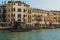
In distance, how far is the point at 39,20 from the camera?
39562 mm

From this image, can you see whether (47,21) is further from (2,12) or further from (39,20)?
(2,12)

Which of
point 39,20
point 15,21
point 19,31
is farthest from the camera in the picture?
point 39,20

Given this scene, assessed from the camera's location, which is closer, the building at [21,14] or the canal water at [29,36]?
the canal water at [29,36]

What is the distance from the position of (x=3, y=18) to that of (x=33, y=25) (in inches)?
189

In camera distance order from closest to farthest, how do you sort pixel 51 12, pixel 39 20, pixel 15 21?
pixel 15 21 → pixel 39 20 → pixel 51 12

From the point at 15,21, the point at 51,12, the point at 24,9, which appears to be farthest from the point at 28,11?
the point at 51,12

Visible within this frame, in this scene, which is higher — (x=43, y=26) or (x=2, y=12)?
(x=2, y=12)

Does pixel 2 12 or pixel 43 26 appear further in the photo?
pixel 43 26

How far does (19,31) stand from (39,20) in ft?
36.8

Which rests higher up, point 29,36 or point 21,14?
point 21,14

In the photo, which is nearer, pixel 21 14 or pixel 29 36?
pixel 29 36

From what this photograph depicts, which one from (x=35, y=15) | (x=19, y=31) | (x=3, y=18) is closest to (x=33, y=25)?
(x=35, y=15)

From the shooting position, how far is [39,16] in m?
39.5

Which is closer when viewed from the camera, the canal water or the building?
the canal water
